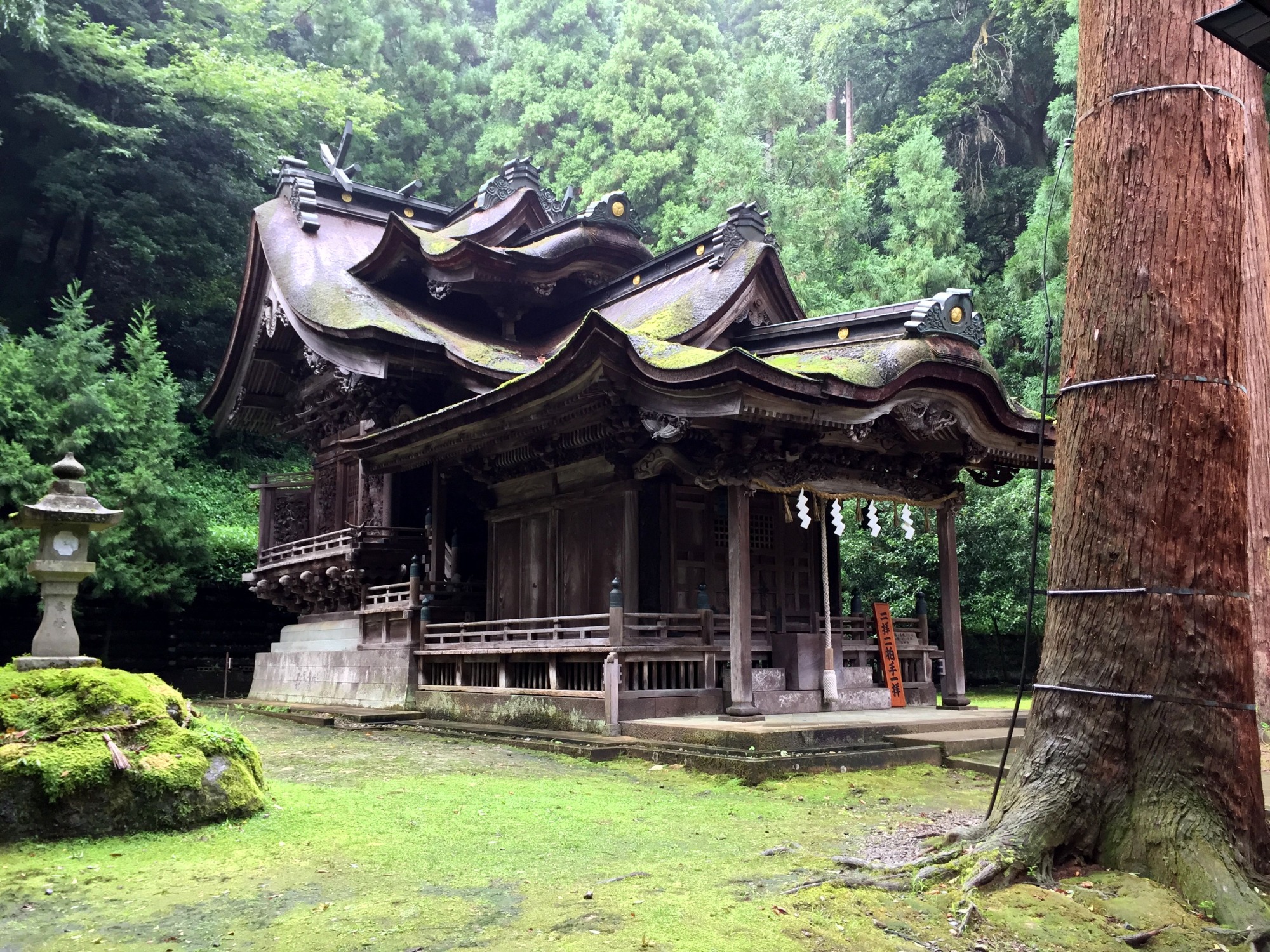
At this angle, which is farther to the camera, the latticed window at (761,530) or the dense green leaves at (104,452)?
the dense green leaves at (104,452)

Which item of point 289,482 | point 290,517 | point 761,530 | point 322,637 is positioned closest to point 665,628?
point 761,530

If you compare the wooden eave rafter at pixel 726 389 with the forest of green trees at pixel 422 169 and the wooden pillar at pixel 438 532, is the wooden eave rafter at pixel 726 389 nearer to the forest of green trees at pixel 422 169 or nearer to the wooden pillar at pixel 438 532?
the wooden pillar at pixel 438 532

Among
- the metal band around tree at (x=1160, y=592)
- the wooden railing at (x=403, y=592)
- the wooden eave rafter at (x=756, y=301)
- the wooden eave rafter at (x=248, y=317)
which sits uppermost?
the wooden eave rafter at (x=248, y=317)

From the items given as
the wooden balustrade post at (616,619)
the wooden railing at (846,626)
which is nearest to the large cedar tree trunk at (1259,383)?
the wooden railing at (846,626)

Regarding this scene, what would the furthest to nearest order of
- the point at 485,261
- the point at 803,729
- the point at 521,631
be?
1. the point at 485,261
2. the point at 521,631
3. the point at 803,729

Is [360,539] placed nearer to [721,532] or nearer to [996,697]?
[721,532]

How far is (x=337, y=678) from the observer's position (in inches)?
639

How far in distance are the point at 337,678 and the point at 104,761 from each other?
10.7m

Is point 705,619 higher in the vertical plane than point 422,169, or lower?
lower

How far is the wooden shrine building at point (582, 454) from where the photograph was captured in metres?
10.6

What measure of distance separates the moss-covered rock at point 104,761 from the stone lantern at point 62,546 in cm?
88

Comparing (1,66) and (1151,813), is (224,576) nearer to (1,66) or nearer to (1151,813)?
(1,66)

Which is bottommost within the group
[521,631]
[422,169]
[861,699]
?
[861,699]

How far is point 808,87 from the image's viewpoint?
33.9 m
